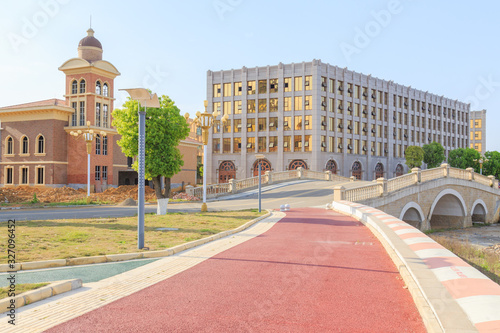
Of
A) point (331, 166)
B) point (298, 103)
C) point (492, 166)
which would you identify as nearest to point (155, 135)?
point (298, 103)

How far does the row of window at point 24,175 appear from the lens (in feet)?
144

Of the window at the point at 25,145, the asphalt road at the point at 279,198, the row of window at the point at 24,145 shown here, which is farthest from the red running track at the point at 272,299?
the window at the point at 25,145

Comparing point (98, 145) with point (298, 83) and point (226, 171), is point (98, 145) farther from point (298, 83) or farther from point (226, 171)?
point (298, 83)

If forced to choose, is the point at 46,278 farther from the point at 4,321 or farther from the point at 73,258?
the point at 4,321

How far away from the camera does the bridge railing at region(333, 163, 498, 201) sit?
26031 mm

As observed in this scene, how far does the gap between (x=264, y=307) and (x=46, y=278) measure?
4.19 m

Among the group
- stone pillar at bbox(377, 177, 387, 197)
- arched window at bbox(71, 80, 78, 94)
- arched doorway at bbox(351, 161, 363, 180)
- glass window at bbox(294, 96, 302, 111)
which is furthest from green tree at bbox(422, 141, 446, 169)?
arched window at bbox(71, 80, 78, 94)

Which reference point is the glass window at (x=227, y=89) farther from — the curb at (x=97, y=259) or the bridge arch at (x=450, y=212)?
the curb at (x=97, y=259)

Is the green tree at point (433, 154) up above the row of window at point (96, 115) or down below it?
below

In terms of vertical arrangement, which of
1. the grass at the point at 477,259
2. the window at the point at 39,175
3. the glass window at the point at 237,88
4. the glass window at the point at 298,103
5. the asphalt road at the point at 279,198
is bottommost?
the grass at the point at 477,259

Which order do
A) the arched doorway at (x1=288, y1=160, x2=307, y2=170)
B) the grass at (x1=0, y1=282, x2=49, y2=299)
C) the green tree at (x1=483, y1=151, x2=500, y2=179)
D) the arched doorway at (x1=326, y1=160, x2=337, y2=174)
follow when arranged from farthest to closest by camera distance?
1. the green tree at (x1=483, y1=151, x2=500, y2=179)
2. the arched doorway at (x1=326, y1=160, x2=337, y2=174)
3. the arched doorway at (x1=288, y1=160, x2=307, y2=170)
4. the grass at (x1=0, y1=282, x2=49, y2=299)

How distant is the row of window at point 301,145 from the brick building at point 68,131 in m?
25.4

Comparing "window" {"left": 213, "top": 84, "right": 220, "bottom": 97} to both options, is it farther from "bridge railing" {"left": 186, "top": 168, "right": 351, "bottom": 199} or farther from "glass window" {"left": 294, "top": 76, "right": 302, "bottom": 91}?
"bridge railing" {"left": 186, "top": 168, "right": 351, "bottom": 199}

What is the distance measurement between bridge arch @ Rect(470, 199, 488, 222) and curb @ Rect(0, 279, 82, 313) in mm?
46441
